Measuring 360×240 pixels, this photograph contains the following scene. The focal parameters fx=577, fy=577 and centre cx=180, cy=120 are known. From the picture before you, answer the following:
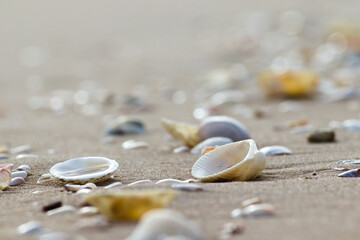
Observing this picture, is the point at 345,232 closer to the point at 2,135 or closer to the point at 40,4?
the point at 2,135

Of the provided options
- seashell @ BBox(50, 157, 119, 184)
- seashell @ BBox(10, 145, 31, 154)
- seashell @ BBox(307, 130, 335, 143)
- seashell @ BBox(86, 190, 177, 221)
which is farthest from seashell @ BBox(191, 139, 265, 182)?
seashell @ BBox(10, 145, 31, 154)

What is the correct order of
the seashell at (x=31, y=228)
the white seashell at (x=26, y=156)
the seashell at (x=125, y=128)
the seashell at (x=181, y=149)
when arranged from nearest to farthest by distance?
the seashell at (x=31, y=228) < the white seashell at (x=26, y=156) < the seashell at (x=181, y=149) < the seashell at (x=125, y=128)

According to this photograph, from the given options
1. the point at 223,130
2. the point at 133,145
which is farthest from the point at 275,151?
the point at 133,145

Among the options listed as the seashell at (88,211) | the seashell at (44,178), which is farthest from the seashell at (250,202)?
the seashell at (44,178)

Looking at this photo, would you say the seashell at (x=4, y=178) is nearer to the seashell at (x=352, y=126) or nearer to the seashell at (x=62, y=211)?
the seashell at (x=62, y=211)

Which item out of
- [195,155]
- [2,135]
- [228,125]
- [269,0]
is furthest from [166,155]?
[269,0]

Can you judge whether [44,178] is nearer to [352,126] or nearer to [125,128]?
[125,128]
